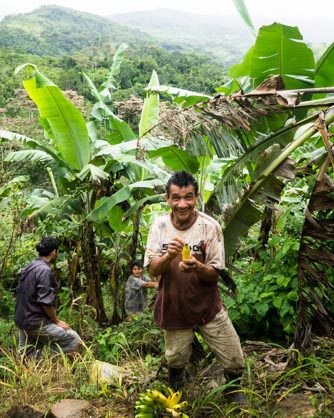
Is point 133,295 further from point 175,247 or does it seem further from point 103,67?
point 103,67

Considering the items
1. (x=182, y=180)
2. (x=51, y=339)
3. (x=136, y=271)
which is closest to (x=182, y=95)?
(x=182, y=180)

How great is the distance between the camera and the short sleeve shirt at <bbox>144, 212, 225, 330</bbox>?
10.7 ft

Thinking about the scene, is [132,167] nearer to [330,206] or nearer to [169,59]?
[330,206]

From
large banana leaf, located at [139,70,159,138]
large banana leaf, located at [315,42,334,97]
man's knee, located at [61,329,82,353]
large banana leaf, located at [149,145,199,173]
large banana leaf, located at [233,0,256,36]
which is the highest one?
large banana leaf, located at [233,0,256,36]

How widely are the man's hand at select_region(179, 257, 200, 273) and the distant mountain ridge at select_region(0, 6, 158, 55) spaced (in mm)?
45129

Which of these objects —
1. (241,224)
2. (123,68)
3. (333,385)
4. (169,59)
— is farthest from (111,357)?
(169,59)

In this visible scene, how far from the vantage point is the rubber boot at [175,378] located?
143 inches

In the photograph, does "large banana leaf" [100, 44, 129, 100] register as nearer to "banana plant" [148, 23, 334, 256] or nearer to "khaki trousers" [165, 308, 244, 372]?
"banana plant" [148, 23, 334, 256]

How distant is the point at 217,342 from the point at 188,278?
21.0 inches

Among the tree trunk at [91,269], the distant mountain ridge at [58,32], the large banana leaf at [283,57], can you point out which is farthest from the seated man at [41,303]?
the distant mountain ridge at [58,32]

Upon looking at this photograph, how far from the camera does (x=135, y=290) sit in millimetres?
6750

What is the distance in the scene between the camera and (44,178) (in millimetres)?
13430

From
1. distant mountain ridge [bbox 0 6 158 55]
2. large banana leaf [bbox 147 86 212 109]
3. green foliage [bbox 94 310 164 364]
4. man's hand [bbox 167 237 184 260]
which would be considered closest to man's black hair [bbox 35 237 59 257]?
green foliage [bbox 94 310 164 364]

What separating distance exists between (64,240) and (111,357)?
234 cm
